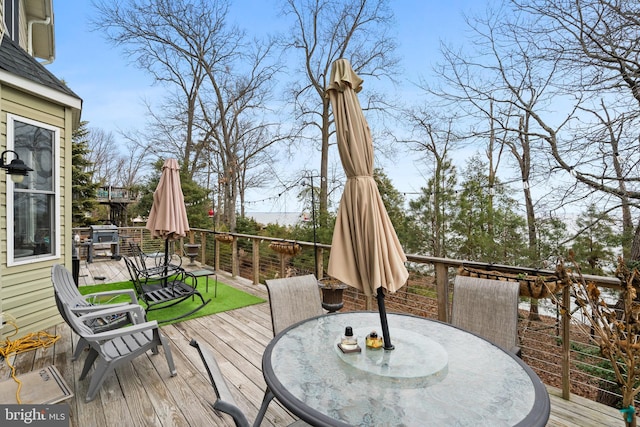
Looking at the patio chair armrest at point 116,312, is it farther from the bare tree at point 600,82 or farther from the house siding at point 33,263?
the bare tree at point 600,82

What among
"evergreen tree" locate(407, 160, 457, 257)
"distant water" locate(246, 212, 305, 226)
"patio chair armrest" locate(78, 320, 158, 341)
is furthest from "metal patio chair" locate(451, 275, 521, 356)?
"distant water" locate(246, 212, 305, 226)

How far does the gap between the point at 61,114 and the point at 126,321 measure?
120 inches

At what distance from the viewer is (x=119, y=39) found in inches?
448

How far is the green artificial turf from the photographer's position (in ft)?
14.6

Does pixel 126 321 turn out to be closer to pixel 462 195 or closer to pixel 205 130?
pixel 462 195

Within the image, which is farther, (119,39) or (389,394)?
(119,39)

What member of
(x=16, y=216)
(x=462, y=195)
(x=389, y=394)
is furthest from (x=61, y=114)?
(x=462, y=195)

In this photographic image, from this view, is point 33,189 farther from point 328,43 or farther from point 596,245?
point 328,43

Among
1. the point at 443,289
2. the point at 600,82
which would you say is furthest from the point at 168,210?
the point at 600,82

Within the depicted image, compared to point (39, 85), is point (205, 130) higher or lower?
higher

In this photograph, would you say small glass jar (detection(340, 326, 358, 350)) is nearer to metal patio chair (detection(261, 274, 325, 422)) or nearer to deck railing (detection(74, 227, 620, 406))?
metal patio chair (detection(261, 274, 325, 422))

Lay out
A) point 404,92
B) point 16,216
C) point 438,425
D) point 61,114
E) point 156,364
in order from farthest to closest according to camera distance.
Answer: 1. point 404,92
2. point 61,114
3. point 16,216
4. point 156,364
5. point 438,425

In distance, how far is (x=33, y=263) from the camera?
3.91 meters

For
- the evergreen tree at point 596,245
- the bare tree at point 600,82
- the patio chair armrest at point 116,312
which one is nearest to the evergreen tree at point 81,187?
the patio chair armrest at point 116,312
